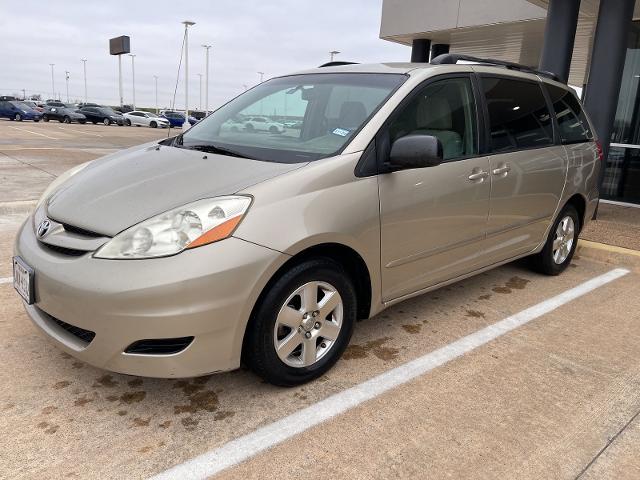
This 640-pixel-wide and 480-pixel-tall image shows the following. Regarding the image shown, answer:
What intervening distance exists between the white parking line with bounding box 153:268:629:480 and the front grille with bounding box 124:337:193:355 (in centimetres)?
46

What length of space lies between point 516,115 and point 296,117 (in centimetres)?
171

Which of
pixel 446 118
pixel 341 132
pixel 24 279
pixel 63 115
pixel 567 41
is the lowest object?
pixel 63 115

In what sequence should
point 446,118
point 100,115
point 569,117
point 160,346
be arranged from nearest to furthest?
point 160,346 < point 446,118 < point 569,117 < point 100,115

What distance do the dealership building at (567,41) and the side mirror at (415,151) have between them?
5303 mm

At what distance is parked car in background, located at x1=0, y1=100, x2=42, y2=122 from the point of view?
35.9 m

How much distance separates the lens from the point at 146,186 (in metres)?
2.61

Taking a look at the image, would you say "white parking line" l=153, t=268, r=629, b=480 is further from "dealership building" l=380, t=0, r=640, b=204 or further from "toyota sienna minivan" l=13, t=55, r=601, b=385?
"dealership building" l=380, t=0, r=640, b=204

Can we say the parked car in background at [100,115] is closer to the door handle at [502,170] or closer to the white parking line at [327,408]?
the door handle at [502,170]

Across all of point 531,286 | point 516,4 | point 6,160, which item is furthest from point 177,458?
point 6,160

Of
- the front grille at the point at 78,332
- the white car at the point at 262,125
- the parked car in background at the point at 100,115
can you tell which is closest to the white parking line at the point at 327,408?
the front grille at the point at 78,332

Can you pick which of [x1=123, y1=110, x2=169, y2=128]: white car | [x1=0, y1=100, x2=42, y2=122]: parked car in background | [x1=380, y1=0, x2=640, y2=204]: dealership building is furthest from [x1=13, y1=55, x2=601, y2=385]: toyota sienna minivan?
[x1=123, y1=110, x2=169, y2=128]: white car

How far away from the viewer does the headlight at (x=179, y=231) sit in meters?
2.22

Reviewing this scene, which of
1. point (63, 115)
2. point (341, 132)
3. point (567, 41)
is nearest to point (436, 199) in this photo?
point (341, 132)

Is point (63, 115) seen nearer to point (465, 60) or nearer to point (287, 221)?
point (465, 60)
